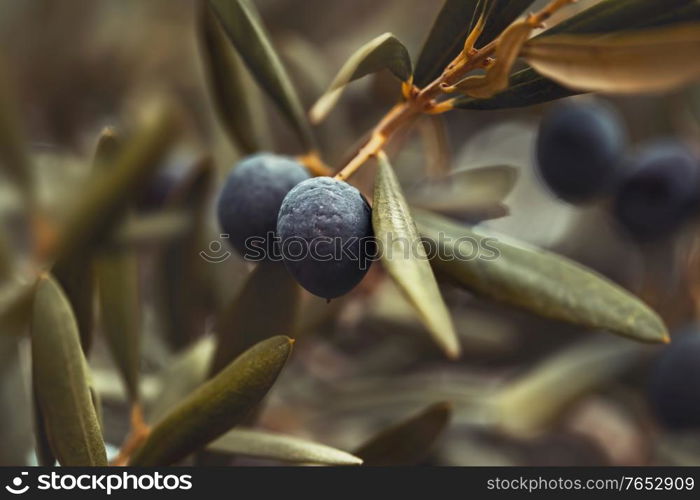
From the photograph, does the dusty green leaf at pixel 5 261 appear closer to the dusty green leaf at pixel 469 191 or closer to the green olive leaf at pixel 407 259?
the dusty green leaf at pixel 469 191

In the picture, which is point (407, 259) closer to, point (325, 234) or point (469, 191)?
point (325, 234)

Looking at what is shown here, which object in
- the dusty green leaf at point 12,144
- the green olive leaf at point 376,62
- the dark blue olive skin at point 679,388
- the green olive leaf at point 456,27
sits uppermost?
the dusty green leaf at point 12,144

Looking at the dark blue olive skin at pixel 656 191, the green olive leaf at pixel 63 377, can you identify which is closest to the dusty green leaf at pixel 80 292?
the green olive leaf at pixel 63 377

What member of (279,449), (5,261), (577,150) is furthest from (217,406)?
(577,150)

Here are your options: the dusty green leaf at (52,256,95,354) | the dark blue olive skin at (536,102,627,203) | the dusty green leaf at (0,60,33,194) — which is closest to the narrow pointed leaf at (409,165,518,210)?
the dark blue olive skin at (536,102,627,203)

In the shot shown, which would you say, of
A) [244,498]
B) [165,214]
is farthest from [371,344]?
[244,498]

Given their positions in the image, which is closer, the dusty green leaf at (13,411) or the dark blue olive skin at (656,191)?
the dusty green leaf at (13,411)

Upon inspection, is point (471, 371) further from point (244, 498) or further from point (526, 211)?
point (244, 498)
